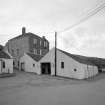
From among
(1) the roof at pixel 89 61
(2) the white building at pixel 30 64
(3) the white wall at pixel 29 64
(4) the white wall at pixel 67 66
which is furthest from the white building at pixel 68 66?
(2) the white building at pixel 30 64

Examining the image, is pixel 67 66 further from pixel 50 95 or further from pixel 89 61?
pixel 89 61

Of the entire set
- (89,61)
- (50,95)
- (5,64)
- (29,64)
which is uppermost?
(5,64)

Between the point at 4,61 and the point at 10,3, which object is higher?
the point at 10,3

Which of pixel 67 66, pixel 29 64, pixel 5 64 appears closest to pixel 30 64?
pixel 29 64

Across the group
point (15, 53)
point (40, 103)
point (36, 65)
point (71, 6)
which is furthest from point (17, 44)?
point (40, 103)

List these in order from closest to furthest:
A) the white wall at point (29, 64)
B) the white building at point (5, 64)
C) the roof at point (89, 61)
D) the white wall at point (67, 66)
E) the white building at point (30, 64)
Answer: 1. the white wall at point (67, 66)
2. the white building at point (5, 64)
3. the roof at point (89, 61)
4. the white wall at point (29, 64)
5. the white building at point (30, 64)

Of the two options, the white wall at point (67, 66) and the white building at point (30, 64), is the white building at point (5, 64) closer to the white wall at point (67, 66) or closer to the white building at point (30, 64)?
the white building at point (30, 64)

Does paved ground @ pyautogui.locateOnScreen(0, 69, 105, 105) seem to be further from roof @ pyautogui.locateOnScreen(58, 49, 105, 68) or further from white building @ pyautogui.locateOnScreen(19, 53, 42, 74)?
white building @ pyautogui.locateOnScreen(19, 53, 42, 74)

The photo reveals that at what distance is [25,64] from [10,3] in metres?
21.2

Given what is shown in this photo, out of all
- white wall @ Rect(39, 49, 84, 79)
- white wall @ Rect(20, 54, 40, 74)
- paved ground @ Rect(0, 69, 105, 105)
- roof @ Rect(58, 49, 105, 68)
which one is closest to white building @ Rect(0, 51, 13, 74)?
white wall @ Rect(20, 54, 40, 74)

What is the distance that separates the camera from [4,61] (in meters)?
23.9

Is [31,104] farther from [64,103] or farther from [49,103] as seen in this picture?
[64,103]

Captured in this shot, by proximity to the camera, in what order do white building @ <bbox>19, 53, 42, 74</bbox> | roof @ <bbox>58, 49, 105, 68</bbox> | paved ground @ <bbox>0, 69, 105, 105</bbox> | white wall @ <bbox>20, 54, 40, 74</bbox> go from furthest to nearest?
1. white building @ <bbox>19, 53, 42, 74</bbox>
2. white wall @ <bbox>20, 54, 40, 74</bbox>
3. roof @ <bbox>58, 49, 105, 68</bbox>
4. paved ground @ <bbox>0, 69, 105, 105</bbox>

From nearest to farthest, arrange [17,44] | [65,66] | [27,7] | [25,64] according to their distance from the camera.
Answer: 1. [27,7]
2. [65,66]
3. [25,64]
4. [17,44]
